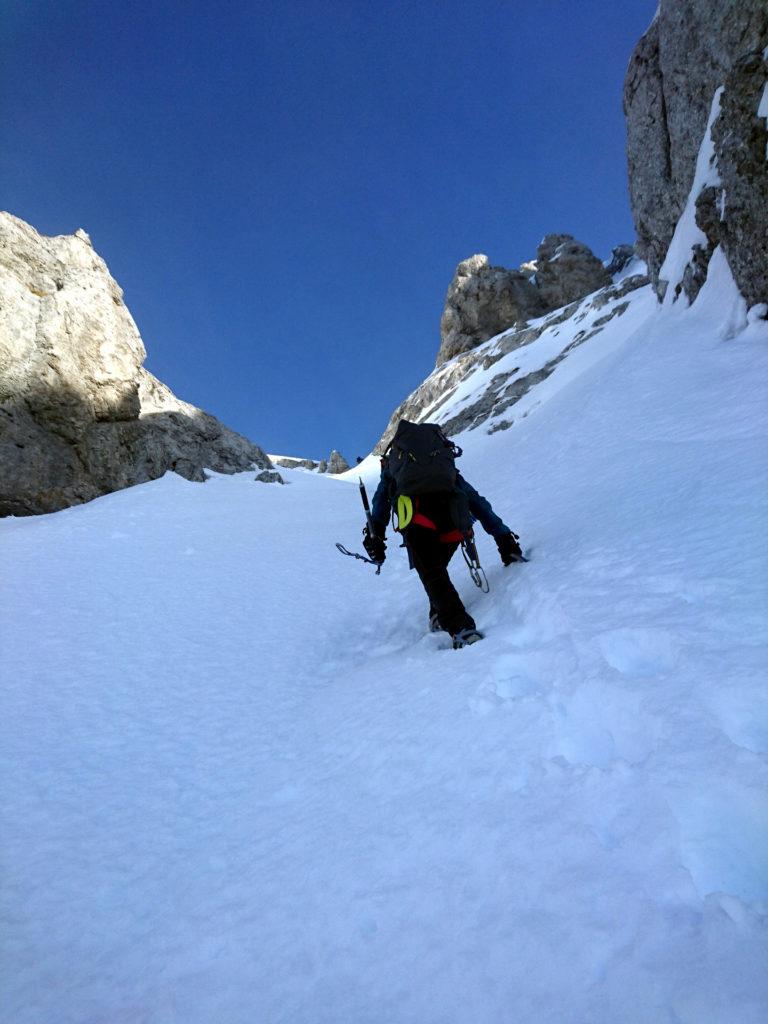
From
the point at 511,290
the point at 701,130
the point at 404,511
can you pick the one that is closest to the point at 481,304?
the point at 511,290

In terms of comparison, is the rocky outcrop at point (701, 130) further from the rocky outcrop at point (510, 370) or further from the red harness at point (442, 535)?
the rocky outcrop at point (510, 370)

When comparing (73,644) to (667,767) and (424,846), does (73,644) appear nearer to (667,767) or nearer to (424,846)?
(424,846)

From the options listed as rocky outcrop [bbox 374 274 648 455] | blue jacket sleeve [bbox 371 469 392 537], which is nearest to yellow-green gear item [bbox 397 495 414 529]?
blue jacket sleeve [bbox 371 469 392 537]

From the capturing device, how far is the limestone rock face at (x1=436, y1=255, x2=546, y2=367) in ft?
234

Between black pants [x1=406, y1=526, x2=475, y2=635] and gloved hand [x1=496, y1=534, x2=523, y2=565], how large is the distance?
31.6 inches

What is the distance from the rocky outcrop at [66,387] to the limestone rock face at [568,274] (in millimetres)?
61161

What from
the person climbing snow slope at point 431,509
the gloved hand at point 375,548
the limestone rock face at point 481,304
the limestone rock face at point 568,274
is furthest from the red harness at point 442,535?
the limestone rock face at point 568,274

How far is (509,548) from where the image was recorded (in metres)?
5.68

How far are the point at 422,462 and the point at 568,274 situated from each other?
75.7 meters

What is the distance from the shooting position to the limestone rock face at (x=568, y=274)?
6756cm

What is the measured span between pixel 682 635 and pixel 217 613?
20.3 feet

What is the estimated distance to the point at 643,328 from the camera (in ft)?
62.0

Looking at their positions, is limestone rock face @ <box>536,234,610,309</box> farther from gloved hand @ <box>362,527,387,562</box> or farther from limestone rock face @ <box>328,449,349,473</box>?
gloved hand @ <box>362,527,387,562</box>

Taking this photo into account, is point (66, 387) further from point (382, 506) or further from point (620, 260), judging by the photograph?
point (620, 260)
